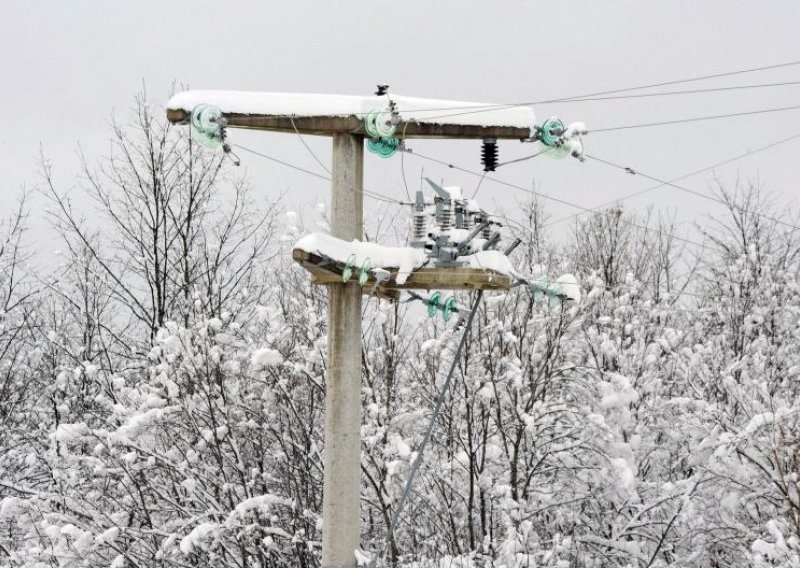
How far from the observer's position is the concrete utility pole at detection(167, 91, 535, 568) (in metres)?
5.29

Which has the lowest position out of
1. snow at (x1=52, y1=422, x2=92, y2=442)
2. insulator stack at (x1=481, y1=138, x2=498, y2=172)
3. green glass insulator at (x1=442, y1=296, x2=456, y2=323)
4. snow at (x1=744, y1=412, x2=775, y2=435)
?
snow at (x1=52, y1=422, x2=92, y2=442)

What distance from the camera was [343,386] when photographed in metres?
5.33

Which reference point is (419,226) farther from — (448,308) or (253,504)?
(253,504)

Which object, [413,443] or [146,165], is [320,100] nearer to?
[413,443]

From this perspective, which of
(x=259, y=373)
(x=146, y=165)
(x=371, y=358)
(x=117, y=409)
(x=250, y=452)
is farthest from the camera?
(x=146, y=165)

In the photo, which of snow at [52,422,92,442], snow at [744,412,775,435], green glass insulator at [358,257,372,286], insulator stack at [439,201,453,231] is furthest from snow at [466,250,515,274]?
snow at [52,422,92,442]

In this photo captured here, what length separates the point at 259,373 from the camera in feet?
37.6

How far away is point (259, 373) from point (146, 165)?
7289 mm

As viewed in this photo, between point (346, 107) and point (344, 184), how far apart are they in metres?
0.51

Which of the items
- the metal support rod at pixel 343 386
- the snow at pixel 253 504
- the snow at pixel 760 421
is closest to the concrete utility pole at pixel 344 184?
the metal support rod at pixel 343 386

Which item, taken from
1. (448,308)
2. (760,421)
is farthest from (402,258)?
(760,421)

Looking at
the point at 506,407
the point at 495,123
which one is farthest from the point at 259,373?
the point at 495,123

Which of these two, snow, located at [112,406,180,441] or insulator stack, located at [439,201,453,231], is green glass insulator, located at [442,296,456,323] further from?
snow, located at [112,406,180,441]

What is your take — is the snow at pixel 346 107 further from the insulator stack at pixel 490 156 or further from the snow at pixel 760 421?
the snow at pixel 760 421
